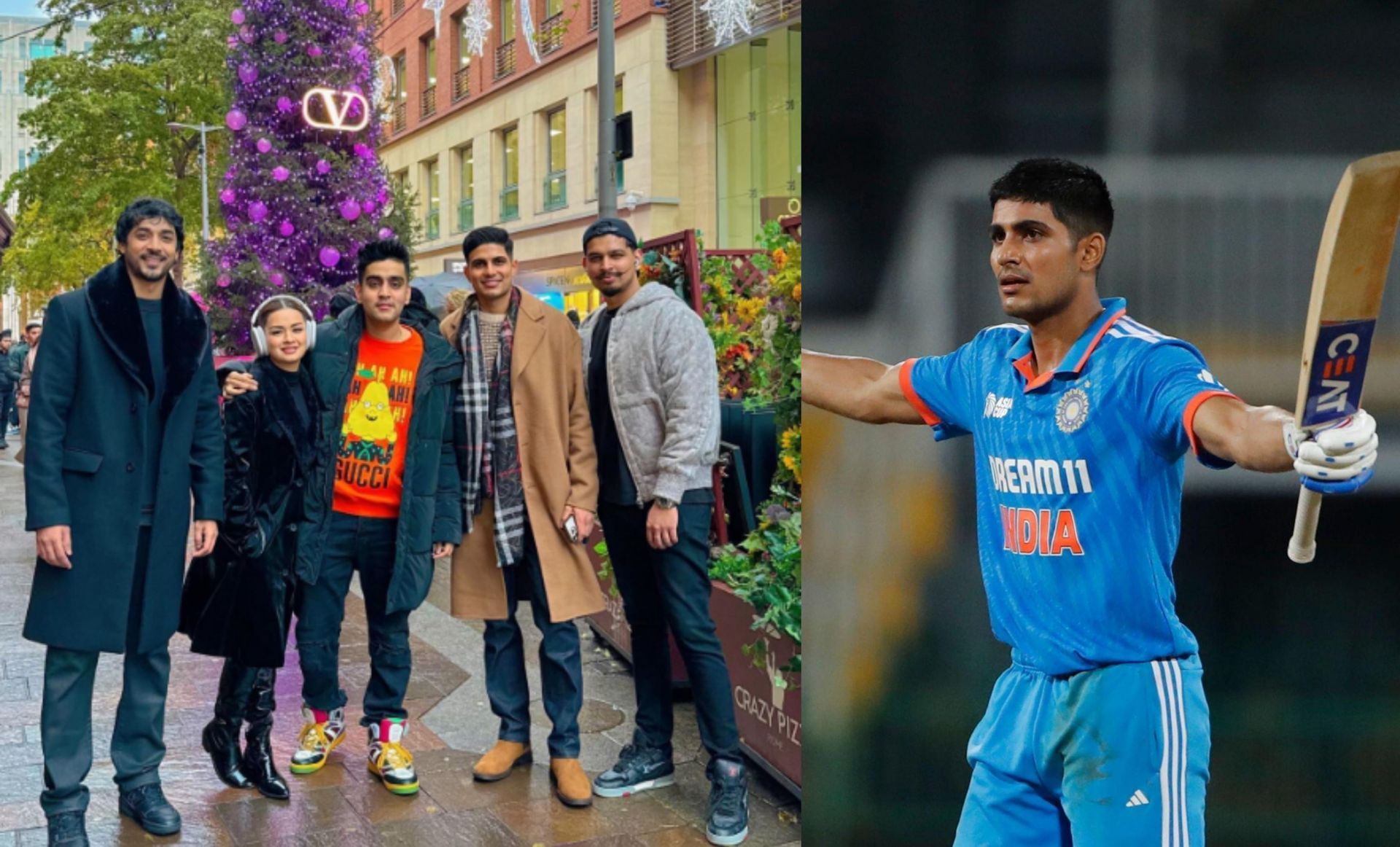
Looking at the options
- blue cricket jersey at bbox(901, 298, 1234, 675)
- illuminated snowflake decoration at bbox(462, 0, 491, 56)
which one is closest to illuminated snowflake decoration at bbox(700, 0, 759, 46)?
illuminated snowflake decoration at bbox(462, 0, 491, 56)

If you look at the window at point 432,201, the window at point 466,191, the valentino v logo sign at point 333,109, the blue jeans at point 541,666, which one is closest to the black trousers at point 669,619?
the blue jeans at point 541,666

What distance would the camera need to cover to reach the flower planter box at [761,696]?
448 centimetres

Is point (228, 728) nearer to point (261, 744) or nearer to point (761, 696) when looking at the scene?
point (261, 744)

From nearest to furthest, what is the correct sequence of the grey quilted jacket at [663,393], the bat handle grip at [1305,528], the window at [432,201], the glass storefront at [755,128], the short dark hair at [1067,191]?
the bat handle grip at [1305,528]
the short dark hair at [1067,191]
the grey quilted jacket at [663,393]
the glass storefront at [755,128]
the window at [432,201]

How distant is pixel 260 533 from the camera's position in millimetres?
4621

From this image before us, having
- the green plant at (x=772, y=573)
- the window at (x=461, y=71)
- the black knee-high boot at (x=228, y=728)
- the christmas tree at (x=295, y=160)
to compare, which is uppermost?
the window at (x=461, y=71)

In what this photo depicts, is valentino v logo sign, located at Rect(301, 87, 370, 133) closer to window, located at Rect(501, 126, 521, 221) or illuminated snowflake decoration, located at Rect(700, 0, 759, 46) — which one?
illuminated snowflake decoration, located at Rect(700, 0, 759, 46)

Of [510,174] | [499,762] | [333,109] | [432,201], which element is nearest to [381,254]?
[499,762]

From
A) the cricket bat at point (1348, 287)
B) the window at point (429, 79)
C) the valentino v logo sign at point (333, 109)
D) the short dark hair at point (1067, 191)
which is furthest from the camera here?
the window at point (429, 79)

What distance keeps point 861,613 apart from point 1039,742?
363 millimetres

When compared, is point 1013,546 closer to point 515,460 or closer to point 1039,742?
point 1039,742

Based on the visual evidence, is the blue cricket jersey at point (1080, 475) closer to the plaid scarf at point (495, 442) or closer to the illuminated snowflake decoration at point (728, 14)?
the plaid scarf at point (495, 442)

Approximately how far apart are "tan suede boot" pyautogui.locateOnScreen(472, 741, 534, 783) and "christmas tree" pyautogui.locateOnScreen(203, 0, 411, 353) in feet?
31.8

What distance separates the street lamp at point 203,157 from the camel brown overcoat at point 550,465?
2574cm
